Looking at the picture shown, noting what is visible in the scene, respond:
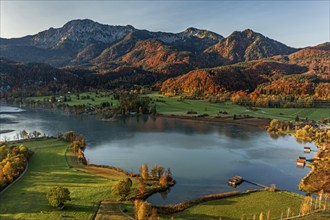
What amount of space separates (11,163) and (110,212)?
20186 millimetres

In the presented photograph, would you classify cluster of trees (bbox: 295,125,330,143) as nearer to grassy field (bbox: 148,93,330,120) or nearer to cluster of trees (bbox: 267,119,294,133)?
cluster of trees (bbox: 267,119,294,133)

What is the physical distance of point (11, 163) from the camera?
43750 mm

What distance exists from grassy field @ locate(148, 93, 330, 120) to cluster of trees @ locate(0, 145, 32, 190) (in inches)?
2809

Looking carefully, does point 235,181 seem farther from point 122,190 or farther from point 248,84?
point 248,84

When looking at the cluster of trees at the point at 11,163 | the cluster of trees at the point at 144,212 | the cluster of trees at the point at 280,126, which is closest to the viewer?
the cluster of trees at the point at 144,212

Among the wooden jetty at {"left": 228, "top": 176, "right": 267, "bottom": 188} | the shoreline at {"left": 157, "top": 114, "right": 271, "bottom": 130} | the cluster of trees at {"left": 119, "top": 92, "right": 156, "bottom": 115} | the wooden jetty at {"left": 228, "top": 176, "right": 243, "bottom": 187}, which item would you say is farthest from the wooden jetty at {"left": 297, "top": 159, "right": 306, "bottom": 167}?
the cluster of trees at {"left": 119, "top": 92, "right": 156, "bottom": 115}

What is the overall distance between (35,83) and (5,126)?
107m

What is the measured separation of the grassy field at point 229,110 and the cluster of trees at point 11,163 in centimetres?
7135

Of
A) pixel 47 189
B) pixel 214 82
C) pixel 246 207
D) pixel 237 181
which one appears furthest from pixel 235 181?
pixel 214 82

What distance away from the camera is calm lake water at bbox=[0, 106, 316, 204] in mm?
45312

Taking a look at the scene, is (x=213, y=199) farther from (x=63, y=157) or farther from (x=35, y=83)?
(x=35, y=83)

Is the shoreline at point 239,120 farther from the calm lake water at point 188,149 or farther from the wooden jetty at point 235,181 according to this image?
the wooden jetty at point 235,181

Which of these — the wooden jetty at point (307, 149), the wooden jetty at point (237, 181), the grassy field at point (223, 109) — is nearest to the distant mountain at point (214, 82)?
the grassy field at point (223, 109)

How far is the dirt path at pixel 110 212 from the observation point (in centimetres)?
3111
